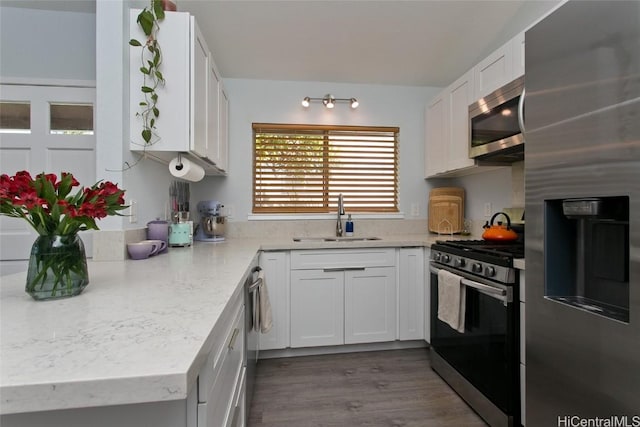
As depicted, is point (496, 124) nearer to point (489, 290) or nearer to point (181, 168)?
point (489, 290)

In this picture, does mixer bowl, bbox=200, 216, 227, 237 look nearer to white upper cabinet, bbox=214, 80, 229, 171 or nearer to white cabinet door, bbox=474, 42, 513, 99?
white upper cabinet, bbox=214, 80, 229, 171

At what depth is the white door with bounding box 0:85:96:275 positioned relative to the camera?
2.14 metres

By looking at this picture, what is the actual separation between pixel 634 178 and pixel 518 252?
0.78m

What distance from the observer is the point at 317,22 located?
2.33 m

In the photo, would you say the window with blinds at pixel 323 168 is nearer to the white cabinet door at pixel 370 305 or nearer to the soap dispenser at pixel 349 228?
the soap dispenser at pixel 349 228

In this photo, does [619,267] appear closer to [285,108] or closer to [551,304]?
[551,304]

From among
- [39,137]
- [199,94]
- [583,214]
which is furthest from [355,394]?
[39,137]

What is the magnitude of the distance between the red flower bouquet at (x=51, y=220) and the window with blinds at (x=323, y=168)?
205cm

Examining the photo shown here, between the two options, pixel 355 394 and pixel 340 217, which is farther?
pixel 340 217

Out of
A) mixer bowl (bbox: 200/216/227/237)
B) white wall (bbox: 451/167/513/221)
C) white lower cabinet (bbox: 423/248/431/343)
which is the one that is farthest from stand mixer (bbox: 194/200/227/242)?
white wall (bbox: 451/167/513/221)

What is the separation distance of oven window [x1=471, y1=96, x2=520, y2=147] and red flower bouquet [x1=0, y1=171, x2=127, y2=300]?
2010 mm

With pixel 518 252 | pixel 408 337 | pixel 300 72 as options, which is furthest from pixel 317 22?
pixel 408 337

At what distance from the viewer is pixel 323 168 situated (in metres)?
2.98

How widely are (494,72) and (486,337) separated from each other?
64.5 inches
